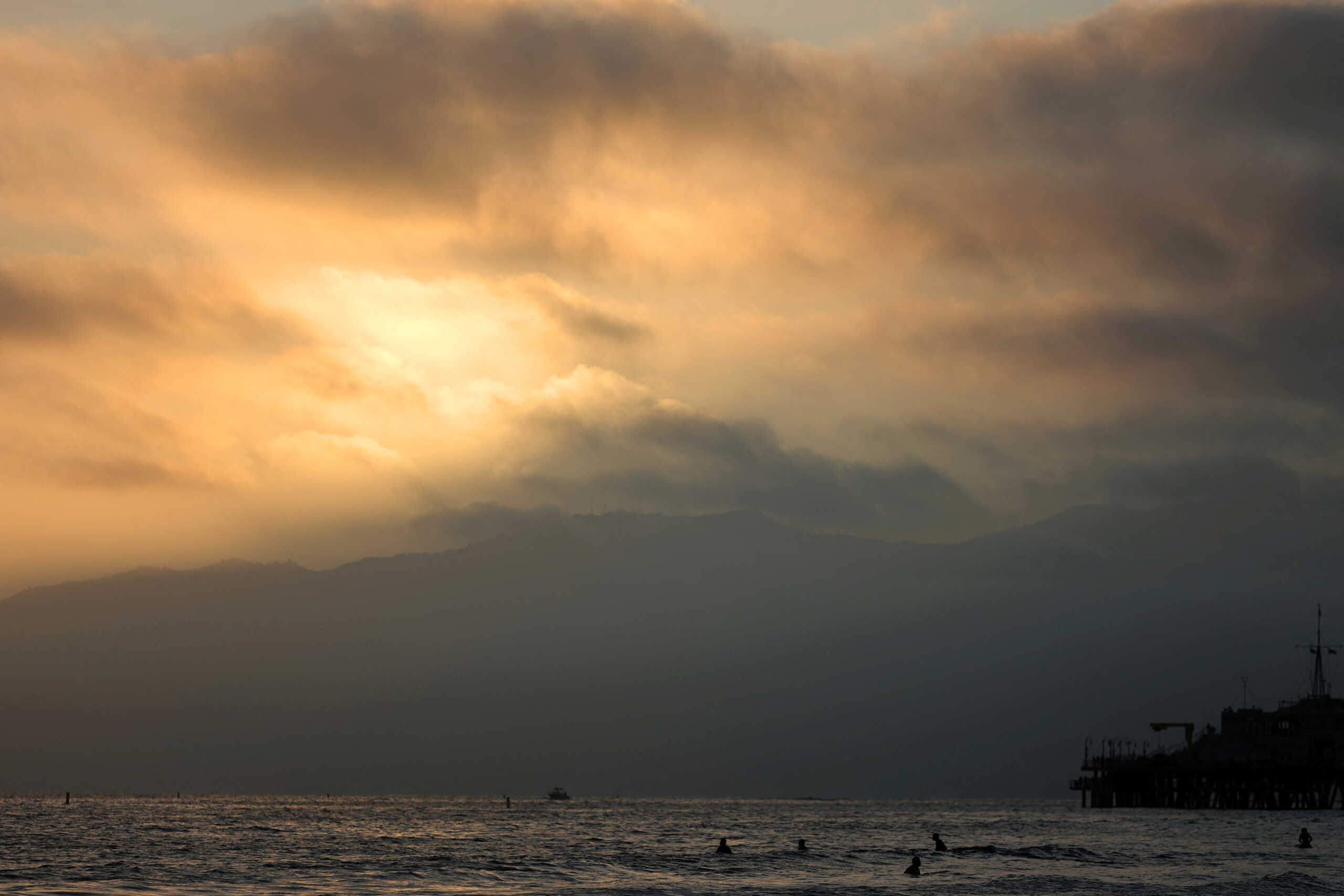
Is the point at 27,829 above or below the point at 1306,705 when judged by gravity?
below

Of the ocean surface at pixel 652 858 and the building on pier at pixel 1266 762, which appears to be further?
the building on pier at pixel 1266 762

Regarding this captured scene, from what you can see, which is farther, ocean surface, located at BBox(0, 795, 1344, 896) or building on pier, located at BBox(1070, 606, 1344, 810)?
building on pier, located at BBox(1070, 606, 1344, 810)

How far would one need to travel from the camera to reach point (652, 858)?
92625mm

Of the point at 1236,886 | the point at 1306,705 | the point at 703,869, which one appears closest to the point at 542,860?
the point at 703,869

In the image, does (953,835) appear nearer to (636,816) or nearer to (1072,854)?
(1072,854)

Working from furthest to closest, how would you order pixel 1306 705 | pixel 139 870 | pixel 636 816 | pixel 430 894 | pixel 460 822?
1. pixel 636 816
2. pixel 1306 705
3. pixel 460 822
4. pixel 139 870
5. pixel 430 894

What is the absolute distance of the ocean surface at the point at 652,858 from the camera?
69938 millimetres

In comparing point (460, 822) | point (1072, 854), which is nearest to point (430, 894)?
point (1072, 854)

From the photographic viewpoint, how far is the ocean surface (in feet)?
229

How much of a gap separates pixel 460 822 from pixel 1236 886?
4366 inches

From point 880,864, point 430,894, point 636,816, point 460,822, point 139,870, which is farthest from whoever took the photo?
point 636,816

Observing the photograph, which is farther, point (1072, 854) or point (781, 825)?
point (781, 825)

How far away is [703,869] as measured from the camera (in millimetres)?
82750

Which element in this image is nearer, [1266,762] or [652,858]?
[652,858]
